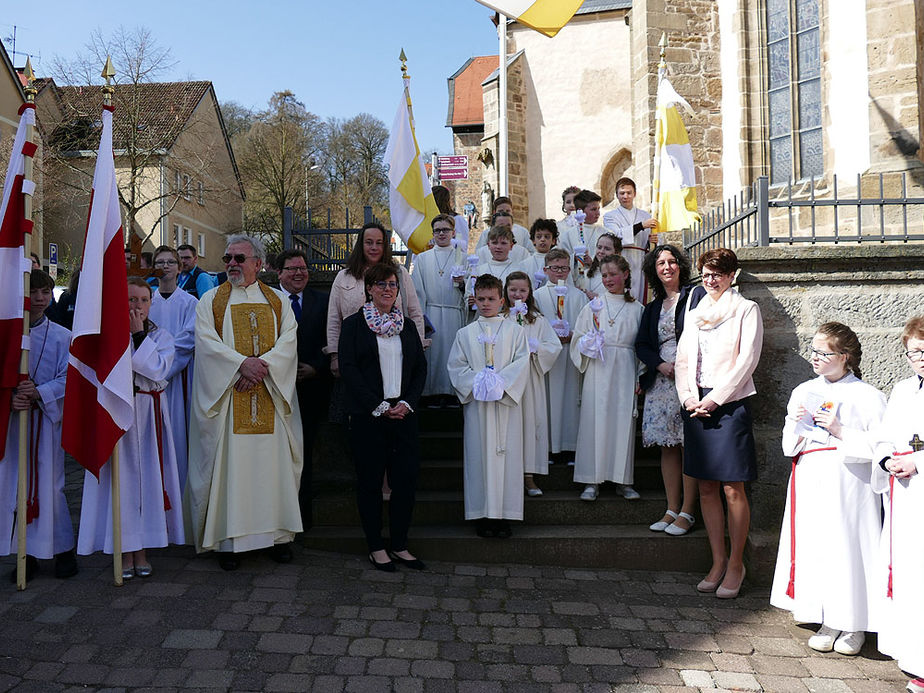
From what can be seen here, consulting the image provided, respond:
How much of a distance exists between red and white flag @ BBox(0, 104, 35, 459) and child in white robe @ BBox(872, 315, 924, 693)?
5.12 m

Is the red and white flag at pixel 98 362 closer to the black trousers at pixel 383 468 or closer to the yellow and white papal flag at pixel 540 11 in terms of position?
the black trousers at pixel 383 468

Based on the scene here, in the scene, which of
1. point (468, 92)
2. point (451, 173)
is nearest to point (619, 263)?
point (451, 173)

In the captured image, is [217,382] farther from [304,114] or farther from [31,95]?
[304,114]

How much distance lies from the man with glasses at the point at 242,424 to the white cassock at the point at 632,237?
12.4 ft

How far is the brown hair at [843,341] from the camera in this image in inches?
164

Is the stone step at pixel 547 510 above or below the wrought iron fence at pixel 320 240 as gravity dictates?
below

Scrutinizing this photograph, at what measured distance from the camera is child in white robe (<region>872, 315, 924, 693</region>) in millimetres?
3668

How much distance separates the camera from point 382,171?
3922cm

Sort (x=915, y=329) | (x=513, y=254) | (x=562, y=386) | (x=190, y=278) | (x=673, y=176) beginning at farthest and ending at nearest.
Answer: (x=513, y=254), (x=190, y=278), (x=673, y=176), (x=562, y=386), (x=915, y=329)

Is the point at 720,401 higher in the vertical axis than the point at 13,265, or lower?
lower

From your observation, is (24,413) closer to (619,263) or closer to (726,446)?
(619,263)

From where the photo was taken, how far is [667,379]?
17.8ft

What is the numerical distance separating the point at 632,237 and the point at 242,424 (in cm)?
455

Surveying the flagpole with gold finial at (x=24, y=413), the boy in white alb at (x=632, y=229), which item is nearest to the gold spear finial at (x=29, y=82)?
the flagpole with gold finial at (x=24, y=413)
